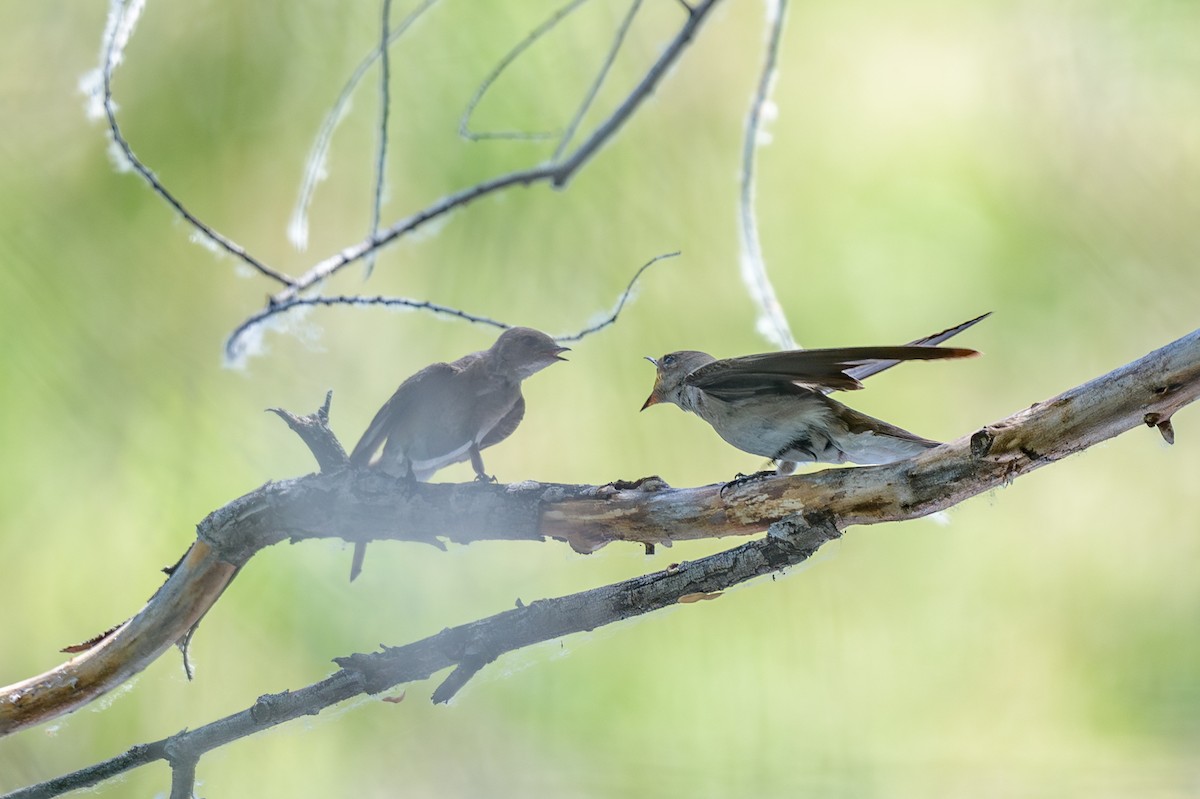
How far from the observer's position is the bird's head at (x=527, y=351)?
3.76 ft

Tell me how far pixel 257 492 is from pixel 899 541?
100 cm

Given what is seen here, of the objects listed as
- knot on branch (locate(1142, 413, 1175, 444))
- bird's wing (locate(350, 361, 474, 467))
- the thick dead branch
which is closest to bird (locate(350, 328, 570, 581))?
bird's wing (locate(350, 361, 474, 467))

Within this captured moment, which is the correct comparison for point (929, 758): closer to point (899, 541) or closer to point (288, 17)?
point (899, 541)

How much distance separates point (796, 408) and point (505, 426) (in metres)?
0.45

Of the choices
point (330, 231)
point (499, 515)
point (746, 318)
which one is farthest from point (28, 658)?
point (746, 318)

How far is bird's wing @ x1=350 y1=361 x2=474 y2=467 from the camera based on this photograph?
1.16 metres

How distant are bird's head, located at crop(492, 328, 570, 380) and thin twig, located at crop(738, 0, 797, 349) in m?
0.25

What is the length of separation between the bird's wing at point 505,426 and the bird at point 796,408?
29 cm

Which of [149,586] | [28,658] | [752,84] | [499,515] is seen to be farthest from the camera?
[752,84]

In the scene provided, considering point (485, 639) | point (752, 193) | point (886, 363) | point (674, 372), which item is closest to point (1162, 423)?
point (886, 363)

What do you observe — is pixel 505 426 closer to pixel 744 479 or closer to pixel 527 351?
pixel 527 351

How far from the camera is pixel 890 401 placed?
149 cm

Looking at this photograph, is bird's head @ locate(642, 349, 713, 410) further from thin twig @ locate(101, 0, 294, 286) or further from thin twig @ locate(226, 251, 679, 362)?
thin twig @ locate(101, 0, 294, 286)

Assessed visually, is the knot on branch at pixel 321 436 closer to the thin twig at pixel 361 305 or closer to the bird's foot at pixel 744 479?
the thin twig at pixel 361 305
